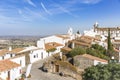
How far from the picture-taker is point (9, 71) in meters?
20.4

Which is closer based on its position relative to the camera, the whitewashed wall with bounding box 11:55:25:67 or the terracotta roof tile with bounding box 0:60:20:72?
the terracotta roof tile with bounding box 0:60:20:72

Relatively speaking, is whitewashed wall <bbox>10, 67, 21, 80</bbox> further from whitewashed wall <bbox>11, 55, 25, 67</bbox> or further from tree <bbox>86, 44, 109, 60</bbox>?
tree <bbox>86, 44, 109, 60</bbox>

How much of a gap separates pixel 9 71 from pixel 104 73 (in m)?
8.74

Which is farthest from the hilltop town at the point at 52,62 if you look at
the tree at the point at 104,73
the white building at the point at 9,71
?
the tree at the point at 104,73

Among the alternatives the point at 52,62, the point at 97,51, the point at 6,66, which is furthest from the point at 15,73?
the point at 97,51

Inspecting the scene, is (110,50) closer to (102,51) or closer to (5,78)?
(102,51)

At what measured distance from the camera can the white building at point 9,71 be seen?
64.3 feet

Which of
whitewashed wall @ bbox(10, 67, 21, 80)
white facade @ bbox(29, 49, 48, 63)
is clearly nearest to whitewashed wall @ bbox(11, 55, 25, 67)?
white facade @ bbox(29, 49, 48, 63)

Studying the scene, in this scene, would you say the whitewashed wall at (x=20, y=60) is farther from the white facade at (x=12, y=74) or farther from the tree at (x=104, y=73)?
the tree at (x=104, y=73)

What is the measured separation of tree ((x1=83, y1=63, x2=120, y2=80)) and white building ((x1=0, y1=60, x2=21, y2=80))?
6.76 m

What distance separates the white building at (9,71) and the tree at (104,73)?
676 centimetres

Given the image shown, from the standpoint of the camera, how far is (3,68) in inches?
784

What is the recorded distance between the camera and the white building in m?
19.6

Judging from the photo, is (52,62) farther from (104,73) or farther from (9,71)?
(104,73)
